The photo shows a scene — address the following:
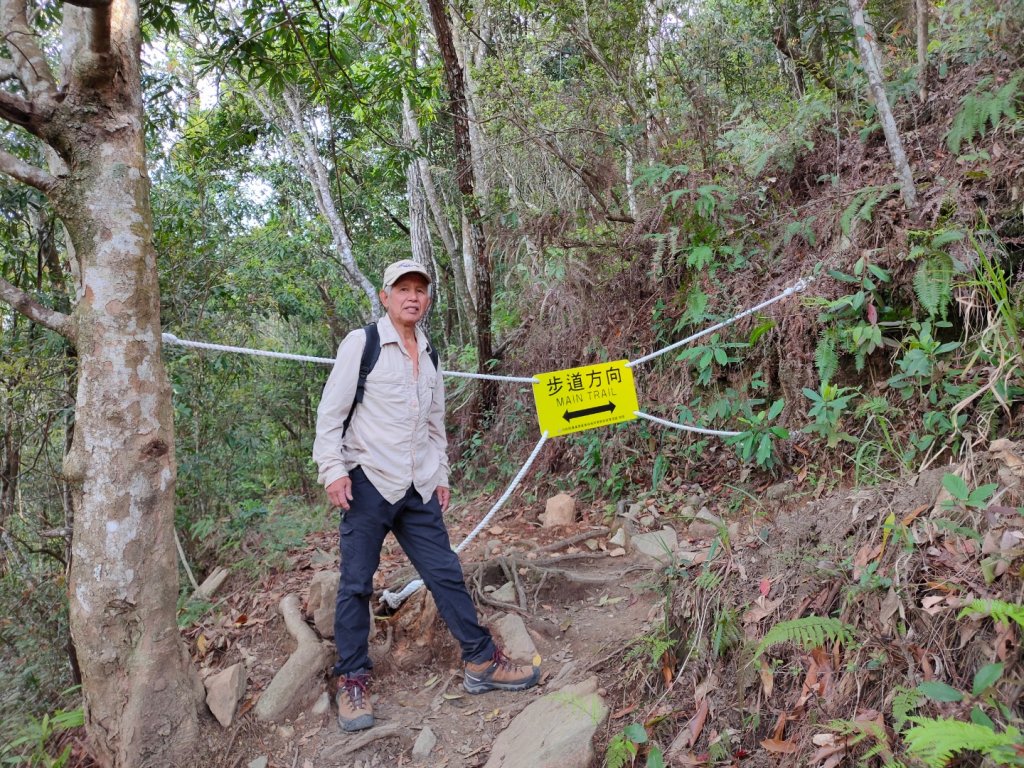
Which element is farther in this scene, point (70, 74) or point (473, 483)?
point (473, 483)

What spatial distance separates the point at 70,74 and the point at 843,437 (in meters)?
4.74

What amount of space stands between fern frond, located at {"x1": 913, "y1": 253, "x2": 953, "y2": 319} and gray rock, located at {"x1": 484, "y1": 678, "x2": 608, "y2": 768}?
10.3 feet

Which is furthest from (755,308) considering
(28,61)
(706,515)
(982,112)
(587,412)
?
(28,61)

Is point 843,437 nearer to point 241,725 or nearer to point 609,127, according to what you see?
point 241,725

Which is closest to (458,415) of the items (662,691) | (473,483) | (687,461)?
(473,483)

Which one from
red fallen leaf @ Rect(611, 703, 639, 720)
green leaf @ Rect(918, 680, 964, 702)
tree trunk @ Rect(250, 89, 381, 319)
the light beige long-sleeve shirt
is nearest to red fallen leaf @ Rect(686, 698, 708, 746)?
red fallen leaf @ Rect(611, 703, 639, 720)

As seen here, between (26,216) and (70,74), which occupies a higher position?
(26,216)

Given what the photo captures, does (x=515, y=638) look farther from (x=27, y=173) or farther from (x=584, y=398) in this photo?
(x=27, y=173)

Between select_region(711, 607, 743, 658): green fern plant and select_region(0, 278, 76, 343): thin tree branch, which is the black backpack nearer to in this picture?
select_region(0, 278, 76, 343): thin tree branch

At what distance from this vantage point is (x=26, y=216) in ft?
19.1

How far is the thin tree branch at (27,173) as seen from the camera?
9.66 ft

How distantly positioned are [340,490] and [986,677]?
2.58 meters

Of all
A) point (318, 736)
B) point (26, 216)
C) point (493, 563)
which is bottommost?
point (318, 736)

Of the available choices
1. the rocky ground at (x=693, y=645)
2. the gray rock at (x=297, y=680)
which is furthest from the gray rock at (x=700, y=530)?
the gray rock at (x=297, y=680)
